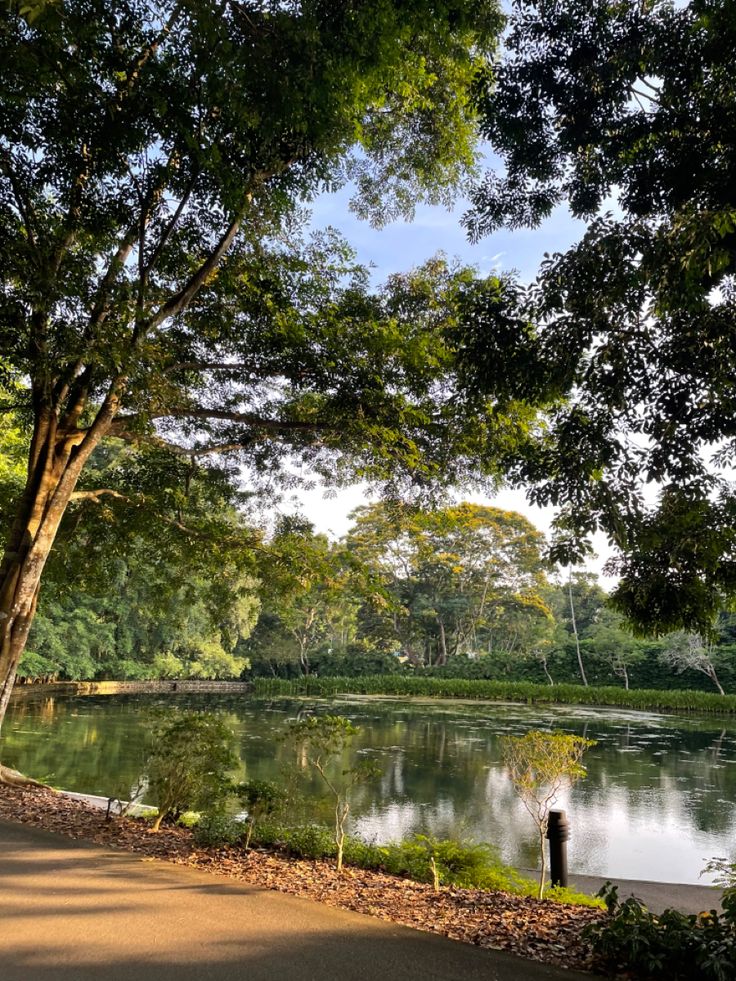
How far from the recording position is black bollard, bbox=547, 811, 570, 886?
5.33 meters

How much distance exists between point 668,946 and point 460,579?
30.1 metres

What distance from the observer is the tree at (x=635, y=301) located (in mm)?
3428

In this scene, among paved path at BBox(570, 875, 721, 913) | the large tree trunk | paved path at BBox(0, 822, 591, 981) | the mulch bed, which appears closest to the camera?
paved path at BBox(0, 822, 591, 981)

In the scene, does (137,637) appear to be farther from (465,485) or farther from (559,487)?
(559,487)

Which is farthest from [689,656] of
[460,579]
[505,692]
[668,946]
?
[668,946]

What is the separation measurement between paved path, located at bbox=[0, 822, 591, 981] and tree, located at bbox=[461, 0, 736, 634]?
2.07 metres

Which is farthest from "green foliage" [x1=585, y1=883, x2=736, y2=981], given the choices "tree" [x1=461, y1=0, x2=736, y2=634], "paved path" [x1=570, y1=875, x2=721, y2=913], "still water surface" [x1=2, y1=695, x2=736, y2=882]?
"paved path" [x1=570, y1=875, x2=721, y2=913]

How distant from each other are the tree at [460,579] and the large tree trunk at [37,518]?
19704 millimetres

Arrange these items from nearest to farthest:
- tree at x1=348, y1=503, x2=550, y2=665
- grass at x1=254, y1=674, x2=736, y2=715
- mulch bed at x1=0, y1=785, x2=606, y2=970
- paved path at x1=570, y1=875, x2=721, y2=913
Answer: mulch bed at x1=0, y1=785, x2=606, y2=970
paved path at x1=570, y1=875, x2=721, y2=913
grass at x1=254, y1=674, x2=736, y2=715
tree at x1=348, y1=503, x2=550, y2=665

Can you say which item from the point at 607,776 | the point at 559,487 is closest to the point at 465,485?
the point at 559,487

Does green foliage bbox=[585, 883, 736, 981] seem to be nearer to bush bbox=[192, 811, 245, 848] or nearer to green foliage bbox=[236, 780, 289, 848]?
green foliage bbox=[236, 780, 289, 848]

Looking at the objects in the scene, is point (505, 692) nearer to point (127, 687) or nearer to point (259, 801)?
point (127, 687)

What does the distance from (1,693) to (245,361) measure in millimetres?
4394

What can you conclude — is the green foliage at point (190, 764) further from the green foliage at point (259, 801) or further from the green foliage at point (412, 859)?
the green foliage at point (412, 859)
